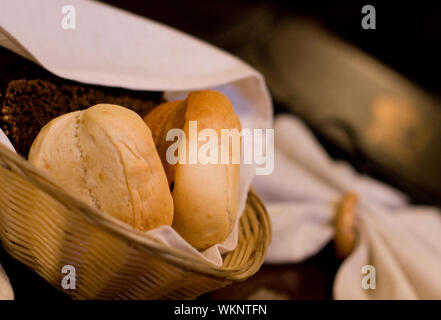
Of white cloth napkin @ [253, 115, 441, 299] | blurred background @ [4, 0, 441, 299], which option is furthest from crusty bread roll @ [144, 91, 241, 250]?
blurred background @ [4, 0, 441, 299]

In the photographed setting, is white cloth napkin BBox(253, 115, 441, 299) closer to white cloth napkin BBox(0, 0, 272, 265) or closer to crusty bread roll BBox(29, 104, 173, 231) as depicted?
white cloth napkin BBox(0, 0, 272, 265)

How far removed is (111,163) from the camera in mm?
525

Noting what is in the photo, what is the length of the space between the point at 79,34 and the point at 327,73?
3.02 feet

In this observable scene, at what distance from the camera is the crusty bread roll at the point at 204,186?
582 millimetres

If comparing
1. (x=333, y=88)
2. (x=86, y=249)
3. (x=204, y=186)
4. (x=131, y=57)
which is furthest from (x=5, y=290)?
(x=333, y=88)

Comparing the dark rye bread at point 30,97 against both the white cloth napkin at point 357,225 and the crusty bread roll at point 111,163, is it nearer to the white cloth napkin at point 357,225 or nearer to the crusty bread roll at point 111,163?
the crusty bread roll at point 111,163

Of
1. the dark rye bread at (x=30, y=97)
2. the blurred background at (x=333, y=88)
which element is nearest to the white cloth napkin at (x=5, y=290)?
the dark rye bread at (x=30, y=97)

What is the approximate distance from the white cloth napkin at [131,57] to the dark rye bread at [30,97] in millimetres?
25

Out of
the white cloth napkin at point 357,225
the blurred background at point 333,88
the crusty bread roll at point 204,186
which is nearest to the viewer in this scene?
the crusty bread roll at point 204,186

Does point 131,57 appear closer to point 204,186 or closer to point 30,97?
point 30,97

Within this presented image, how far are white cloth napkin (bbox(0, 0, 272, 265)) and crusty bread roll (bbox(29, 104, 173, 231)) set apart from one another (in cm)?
5

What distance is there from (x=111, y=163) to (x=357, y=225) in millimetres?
607

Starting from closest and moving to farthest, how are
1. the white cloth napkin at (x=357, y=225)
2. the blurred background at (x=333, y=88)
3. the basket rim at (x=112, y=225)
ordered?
the basket rim at (x=112, y=225) → the white cloth napkin at (x=357, y=225) → the blurred background at (x=333, y=88)
